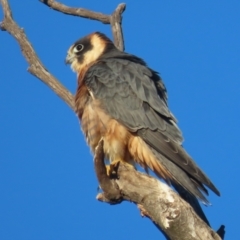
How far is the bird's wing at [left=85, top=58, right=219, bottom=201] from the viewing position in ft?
17.0

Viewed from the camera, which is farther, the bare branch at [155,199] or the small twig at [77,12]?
the small twig at [77,12]

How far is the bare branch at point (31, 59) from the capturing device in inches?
222

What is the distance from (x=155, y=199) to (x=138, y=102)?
1.53m

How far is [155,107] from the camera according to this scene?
5.45m

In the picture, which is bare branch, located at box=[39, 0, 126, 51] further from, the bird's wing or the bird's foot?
the bird's foot

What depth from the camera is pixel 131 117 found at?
5.43 m

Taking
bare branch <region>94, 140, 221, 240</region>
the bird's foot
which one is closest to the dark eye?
the bird's foot

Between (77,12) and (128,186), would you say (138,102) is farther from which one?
(77,12)

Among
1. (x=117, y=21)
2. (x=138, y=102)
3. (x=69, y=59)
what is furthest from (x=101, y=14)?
(x=138, y=102)

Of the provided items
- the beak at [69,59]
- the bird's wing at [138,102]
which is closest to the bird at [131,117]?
the bird's wing at [138,102]

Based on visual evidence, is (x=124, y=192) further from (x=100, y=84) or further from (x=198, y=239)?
(x=100, y=84)

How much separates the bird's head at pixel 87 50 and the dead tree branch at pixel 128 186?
0.17 m

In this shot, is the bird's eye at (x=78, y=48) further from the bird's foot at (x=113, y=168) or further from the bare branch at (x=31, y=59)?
Result: the bird's foot at (x=113, y=168)

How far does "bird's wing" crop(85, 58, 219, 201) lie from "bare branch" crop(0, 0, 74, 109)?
248mm
